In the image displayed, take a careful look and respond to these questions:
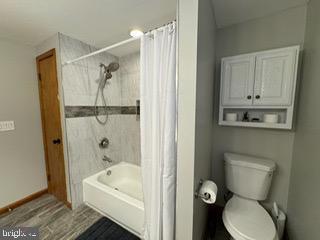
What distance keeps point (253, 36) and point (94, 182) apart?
8.59 feet

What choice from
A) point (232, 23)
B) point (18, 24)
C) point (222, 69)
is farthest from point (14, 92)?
point (232, 23)

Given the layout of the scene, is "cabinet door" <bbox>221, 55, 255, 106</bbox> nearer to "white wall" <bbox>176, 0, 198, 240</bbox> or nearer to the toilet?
the toilet

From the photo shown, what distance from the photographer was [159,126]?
1.11m

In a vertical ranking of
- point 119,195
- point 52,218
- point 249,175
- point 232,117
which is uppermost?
point 232,117

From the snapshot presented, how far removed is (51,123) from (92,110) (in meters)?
0.58

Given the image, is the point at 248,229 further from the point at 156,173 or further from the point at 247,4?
the point at 247,4

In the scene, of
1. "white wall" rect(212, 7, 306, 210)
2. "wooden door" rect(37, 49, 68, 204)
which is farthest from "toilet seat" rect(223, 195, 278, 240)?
"wooden door" rect(37, 49, 68, 204)

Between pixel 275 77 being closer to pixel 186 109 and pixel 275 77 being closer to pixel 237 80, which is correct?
pixel 237 80

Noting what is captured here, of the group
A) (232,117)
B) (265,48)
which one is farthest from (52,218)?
(265,48)

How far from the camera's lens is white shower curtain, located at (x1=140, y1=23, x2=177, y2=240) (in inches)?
40.6

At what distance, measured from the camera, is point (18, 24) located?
1.51 m

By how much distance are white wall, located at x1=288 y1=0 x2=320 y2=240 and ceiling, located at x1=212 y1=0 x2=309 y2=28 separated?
21 centimetres

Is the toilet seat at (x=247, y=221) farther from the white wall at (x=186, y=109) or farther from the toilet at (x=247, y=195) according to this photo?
the white wall at (x=186, y=109)

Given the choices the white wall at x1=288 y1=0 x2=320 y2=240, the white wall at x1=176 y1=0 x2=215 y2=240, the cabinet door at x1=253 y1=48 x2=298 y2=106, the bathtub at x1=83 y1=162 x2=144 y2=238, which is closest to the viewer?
the white wall at x1=176 y1=0 x2=215 y2=240
